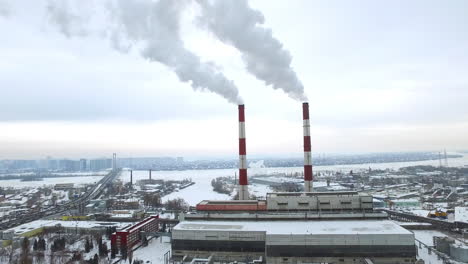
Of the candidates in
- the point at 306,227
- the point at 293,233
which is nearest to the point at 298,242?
the point at 293,233

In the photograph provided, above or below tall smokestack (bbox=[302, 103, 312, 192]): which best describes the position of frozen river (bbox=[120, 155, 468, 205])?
below

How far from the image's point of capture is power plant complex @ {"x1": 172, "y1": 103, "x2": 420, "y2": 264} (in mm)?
9031

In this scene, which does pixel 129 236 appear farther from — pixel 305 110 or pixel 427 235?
pixel 427 235

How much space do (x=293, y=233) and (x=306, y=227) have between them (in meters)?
0.92

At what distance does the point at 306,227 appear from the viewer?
10188 mm

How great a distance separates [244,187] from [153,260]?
15.8ft

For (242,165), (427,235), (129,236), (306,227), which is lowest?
(427,235)

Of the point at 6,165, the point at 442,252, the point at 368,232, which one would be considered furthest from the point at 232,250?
the point at 6,165

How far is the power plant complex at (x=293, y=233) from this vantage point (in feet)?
29.6

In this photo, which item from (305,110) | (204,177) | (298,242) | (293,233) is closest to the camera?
(298,242)

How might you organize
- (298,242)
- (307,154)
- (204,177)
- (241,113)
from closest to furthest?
1. (298,242)
2. (307,154)
3. (241,113)
4. (204,177)

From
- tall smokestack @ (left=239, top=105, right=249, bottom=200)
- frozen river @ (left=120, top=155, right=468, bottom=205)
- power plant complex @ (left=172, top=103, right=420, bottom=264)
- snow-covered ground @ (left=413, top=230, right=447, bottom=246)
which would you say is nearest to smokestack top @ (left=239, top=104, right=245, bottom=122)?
tall smokestack @ (left=239, top=105, right=249, bottom=200)

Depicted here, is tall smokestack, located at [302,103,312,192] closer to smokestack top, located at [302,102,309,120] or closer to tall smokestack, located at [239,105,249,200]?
smokestack top, located at [302,102,309,120]

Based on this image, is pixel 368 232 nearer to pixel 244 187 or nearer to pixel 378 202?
pixel 244 187
